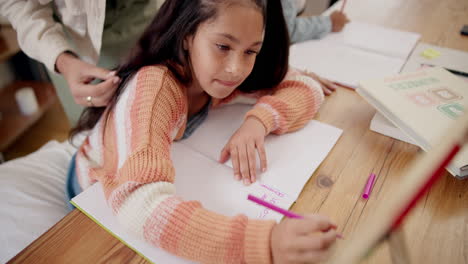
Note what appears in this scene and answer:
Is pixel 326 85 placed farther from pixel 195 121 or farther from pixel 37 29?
pixel 37 29

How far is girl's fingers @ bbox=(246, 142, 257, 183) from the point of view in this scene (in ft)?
1.79

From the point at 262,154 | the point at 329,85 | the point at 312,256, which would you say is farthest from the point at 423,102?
the point at 312,256

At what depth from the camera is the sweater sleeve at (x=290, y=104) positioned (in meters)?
0.65

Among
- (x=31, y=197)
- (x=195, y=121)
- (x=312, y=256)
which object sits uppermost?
(x=312, y=256)

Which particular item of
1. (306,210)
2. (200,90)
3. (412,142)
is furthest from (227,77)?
(412,142)

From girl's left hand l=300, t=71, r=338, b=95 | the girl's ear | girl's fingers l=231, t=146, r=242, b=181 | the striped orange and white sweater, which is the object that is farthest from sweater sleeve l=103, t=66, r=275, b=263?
girl's left hand l=300, t=71, r=338, b=95

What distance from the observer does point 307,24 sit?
1039 millimetres

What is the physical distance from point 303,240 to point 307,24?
860 mm

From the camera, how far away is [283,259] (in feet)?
1.22

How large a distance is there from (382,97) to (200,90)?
415 mm

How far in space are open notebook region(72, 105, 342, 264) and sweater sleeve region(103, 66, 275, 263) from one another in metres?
0.03

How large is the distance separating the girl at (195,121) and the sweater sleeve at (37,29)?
17cm

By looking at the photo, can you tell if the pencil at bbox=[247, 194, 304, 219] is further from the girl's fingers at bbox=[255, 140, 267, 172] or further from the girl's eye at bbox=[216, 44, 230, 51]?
the girl's eye at bbox=[216, 44, 230, 51]

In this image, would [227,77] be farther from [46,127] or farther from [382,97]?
[46,127]
